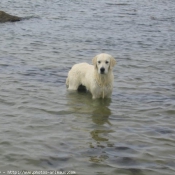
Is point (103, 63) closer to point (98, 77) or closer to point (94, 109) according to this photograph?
point (98, 77)

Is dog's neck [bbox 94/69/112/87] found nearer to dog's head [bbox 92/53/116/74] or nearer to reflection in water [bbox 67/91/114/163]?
dog's head [bbox 92/53/116/74]

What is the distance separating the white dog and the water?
260mm

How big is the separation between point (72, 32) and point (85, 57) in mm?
6116

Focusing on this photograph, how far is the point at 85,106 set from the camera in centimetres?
1005

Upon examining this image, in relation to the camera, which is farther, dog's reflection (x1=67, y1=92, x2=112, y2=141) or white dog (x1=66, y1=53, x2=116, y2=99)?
white dog (x1=66, y1=53, x2=116, y2=99)

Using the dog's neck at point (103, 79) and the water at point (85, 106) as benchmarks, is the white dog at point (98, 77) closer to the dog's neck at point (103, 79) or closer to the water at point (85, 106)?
the dog's neck at point (103, 79)

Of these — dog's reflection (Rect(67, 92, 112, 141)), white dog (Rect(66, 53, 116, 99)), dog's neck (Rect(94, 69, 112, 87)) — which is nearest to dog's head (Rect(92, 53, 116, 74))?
white dog (Rect(66, 53, 116, 99))

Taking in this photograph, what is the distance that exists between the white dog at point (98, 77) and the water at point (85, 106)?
26 centimetres

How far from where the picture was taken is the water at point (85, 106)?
690 cm

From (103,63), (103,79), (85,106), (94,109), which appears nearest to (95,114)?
(94,109)

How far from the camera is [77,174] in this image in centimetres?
639

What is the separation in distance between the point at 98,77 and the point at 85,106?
0.91m

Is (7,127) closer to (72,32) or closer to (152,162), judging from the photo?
(152,162)

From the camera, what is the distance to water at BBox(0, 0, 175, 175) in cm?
690
